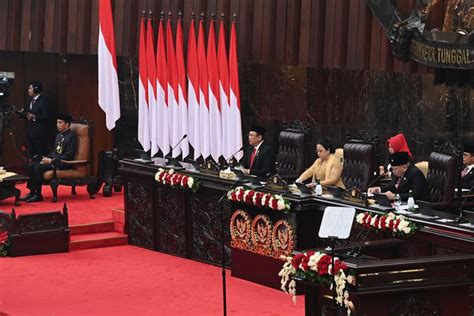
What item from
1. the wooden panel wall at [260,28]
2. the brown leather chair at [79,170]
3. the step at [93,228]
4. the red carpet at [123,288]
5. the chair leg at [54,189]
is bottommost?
the red carpet at [123,288]

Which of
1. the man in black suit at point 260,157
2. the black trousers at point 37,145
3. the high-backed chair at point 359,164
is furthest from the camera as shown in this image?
the black trousers at point 37,145

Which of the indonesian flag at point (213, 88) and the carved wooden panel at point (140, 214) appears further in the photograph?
the indonesian flag at point (213, 88)

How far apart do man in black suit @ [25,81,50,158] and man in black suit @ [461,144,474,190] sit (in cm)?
631

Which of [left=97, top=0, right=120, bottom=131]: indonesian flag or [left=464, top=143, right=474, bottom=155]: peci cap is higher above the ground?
[left=97, top=0, right=120, bottom=131]: indonesian flag

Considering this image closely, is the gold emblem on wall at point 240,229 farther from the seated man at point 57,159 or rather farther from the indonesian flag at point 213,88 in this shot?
the seated man at point 57,159

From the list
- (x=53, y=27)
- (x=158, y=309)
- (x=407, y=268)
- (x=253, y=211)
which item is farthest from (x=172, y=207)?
(x=407, y=268)

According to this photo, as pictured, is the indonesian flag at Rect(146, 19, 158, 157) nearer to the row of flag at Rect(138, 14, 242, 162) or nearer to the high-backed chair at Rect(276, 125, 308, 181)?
the row of flag at Rect(138, 14, 242, 162)

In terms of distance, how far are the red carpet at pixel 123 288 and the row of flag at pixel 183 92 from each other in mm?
1650

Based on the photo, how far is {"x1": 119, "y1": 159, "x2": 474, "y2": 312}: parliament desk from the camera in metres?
8.59

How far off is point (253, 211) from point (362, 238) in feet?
4.73

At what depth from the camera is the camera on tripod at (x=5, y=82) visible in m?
15.1

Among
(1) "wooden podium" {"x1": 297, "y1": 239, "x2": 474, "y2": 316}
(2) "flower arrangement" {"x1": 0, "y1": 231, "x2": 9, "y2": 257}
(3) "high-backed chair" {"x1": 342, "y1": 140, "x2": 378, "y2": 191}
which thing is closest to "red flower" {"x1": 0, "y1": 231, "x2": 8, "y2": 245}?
(2) "flower arrangement" {"x1": 0, "y1": 231, "x2": 9, "y2": 257}

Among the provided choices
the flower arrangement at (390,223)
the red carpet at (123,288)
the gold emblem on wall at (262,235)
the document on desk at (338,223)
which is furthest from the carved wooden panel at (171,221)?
the document on desk at (338,223)

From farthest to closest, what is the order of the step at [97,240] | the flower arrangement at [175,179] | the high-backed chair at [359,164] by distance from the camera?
the step at [97,240] → the flower arrangement at [175,179] → the high-backed chair at [359,164]
